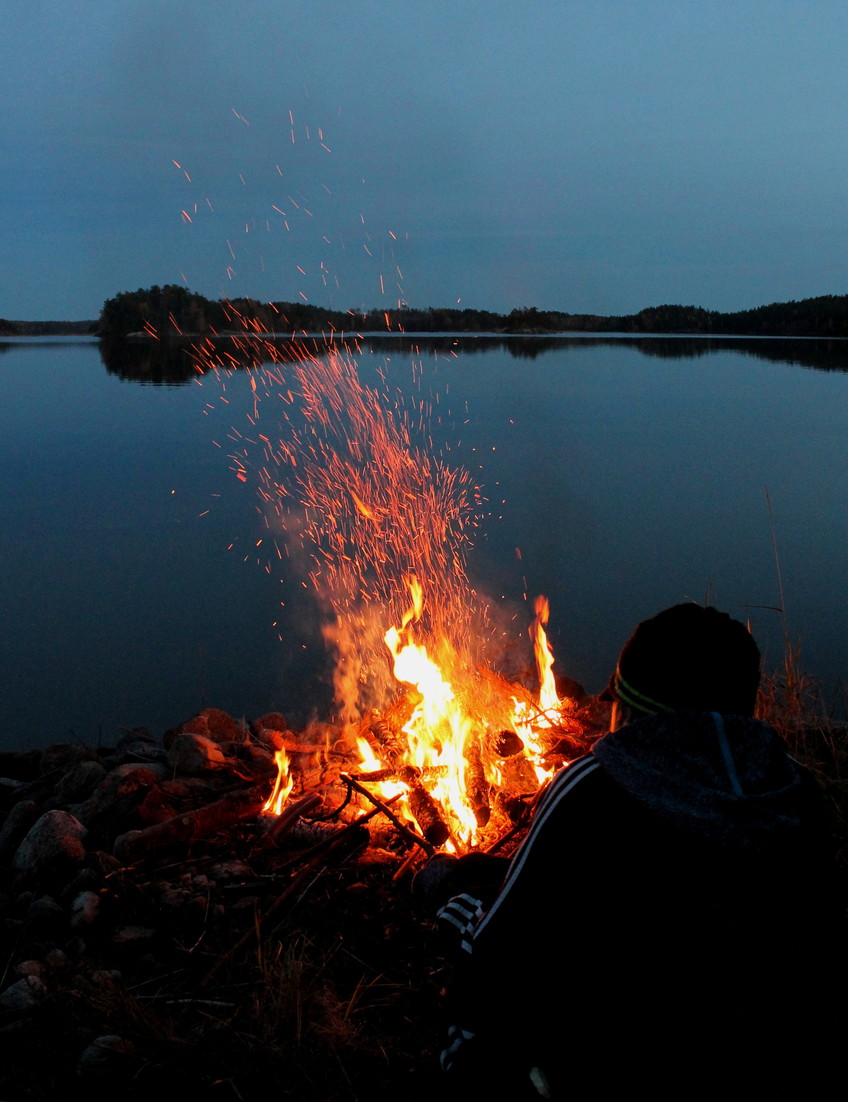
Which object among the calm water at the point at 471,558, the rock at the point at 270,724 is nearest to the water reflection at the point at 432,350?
the calm water at the point at 471,558

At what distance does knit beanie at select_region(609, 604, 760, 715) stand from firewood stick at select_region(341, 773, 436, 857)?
2.43 meters

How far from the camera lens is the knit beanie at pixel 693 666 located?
1937 mm

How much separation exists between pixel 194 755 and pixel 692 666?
4043 mm

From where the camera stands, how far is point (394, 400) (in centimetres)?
2350

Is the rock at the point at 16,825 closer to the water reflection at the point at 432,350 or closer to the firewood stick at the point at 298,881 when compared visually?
the firewood stick at the point at 298,881

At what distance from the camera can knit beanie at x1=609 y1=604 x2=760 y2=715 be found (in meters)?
1.94

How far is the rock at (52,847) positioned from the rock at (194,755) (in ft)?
2.95

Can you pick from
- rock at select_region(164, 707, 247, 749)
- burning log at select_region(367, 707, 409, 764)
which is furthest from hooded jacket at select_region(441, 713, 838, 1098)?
rock at select_region(164, 707, 247, 749)

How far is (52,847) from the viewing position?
4188mm

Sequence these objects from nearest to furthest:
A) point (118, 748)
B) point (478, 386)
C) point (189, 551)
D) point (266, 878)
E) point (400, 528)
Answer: point (266, 878) < point (118, 748) < point (400, 528) < point (189, 551) < point (478, 386)

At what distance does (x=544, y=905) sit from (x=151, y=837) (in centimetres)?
291

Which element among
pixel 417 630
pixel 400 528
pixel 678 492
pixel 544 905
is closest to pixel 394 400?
A: pixel 678 492

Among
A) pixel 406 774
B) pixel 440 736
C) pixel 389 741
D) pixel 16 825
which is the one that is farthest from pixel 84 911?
pixel 440 736

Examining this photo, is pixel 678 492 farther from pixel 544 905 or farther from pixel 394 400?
pixel 544 905
